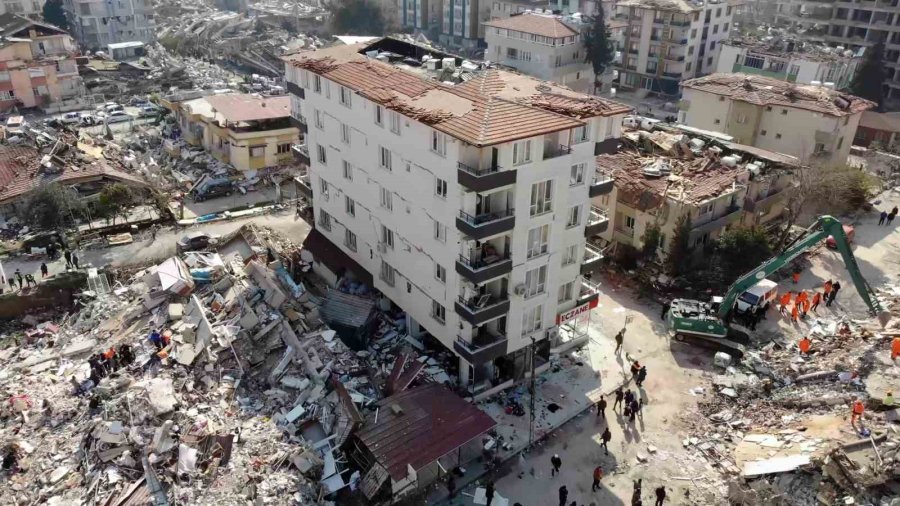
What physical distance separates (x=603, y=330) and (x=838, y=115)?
31.3 m

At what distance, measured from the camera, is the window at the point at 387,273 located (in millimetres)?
37406

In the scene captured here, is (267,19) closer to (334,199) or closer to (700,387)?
(334,199)

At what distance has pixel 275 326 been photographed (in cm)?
3541

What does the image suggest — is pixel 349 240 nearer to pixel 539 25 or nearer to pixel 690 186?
pixel 690 186

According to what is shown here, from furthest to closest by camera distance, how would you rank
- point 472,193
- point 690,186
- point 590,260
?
1. point 690,186
2. point 590,260
3. point 472,193

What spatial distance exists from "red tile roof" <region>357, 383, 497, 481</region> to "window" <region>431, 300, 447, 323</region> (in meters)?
3.68

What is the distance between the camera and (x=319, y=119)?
40469 mm

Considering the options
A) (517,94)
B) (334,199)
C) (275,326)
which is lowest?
(275,326)

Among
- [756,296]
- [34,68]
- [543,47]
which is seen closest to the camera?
[756,296]

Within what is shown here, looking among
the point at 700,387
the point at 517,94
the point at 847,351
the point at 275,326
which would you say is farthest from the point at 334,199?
the point at 847,351

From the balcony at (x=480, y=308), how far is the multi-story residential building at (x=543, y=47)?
5588 centimetres

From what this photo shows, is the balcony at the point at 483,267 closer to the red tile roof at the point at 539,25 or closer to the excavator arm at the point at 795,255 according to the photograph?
the excavator arm at the point at 795,255

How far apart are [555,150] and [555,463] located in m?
14.3

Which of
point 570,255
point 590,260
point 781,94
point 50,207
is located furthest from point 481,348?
point 781,94
